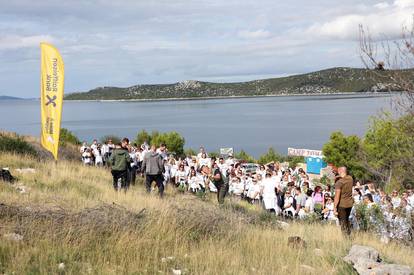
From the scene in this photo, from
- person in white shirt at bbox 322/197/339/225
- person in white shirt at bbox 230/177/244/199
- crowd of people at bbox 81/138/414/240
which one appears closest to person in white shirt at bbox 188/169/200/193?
crowd of people at bbox 81/138/414/240

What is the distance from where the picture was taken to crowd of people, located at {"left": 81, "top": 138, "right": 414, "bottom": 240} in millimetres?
10078

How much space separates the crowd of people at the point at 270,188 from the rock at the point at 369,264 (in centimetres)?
279

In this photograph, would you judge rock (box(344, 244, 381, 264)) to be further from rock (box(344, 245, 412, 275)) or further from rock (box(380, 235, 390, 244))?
rock (box(380, 235, 390, 244))

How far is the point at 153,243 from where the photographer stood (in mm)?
6816

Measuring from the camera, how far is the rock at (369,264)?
5845 mm

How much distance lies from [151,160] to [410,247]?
270 inches

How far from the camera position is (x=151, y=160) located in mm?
13555

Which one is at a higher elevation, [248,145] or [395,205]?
[395,205]

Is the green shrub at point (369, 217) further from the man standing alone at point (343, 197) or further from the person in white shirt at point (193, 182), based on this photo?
the person in white shirt at point (193, 182)

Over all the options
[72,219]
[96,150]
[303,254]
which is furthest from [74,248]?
[96,150]

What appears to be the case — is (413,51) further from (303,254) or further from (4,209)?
(4,209)

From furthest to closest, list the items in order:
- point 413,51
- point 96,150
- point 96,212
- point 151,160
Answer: point 96,150
point 151,160
point 96,212
point 413,51

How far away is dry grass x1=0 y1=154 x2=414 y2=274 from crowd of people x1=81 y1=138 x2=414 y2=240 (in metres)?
0.98

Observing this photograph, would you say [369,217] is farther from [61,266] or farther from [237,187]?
[237,187]
